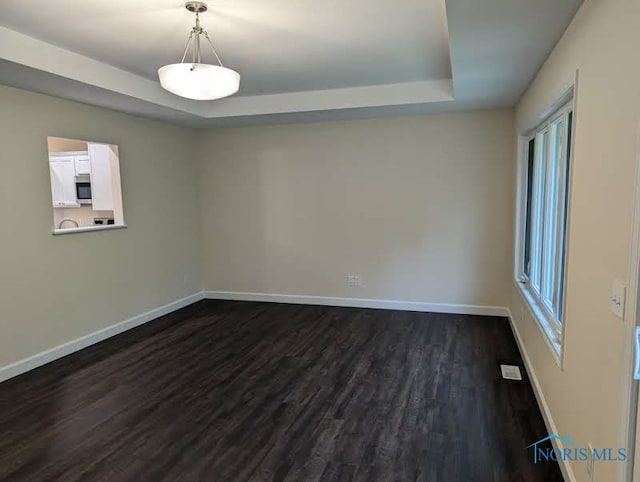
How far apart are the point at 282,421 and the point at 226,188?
3.93 metres

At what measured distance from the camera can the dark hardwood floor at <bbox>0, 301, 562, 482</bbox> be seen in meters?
2.44

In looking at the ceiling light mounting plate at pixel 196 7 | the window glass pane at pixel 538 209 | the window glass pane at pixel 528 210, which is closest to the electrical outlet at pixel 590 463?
the window glass pane at pixel 538 209

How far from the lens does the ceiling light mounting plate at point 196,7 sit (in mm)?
2545

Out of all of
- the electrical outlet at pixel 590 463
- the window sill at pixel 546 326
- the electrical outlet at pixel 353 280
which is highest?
the window sill at pixel 546 326

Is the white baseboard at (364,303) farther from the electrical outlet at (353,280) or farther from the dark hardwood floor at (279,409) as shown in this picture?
the dark hardwood floor at (279,409)

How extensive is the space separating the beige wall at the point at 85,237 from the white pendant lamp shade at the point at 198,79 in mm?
1850

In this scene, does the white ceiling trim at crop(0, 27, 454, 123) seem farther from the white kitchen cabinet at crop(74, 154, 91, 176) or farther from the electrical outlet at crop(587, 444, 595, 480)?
the electrical outlet at crop(587, 444, 595, 480)

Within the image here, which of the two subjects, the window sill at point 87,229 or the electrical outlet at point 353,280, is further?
the electrical outlet at point 353,280

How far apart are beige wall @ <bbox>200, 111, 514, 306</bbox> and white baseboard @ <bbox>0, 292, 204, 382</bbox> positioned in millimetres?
985

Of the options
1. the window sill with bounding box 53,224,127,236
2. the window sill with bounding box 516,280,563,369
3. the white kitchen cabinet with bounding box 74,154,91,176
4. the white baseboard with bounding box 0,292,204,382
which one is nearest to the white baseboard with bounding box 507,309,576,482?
the window sill with bounding box 516,280,563,369

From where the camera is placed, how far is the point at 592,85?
1954mm

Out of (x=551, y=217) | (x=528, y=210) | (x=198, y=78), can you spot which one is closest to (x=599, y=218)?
(x=551, y=217)

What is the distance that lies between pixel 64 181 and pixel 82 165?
0.36 metres

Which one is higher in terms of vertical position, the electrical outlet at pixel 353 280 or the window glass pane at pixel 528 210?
the window glass pane at pixel 528 210
